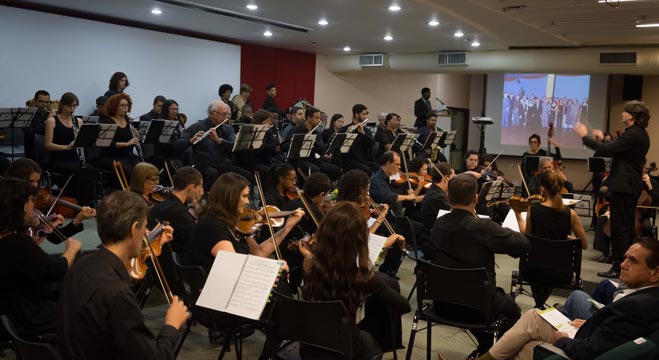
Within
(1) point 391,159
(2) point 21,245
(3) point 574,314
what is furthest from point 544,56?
(2) point 21,245

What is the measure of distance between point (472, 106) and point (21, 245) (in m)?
15.3

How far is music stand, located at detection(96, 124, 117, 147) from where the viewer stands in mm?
6559

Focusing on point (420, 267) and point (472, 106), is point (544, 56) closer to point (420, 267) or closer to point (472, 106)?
point (472, 106)

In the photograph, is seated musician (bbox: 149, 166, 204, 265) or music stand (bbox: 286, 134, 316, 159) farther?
music stand (bbox: 286, 134, 316, 159)

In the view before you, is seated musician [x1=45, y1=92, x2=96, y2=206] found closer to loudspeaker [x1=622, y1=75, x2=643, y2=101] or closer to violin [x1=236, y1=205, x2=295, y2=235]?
violin [x1=236, y1=205, x2=295, y2=235]

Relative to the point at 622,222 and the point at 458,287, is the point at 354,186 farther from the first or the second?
the point at 622,222

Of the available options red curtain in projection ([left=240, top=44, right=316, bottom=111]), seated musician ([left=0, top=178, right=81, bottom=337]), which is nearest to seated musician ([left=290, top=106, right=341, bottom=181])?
red curtain in projection ([left=240, top=44, right=316, bottom=111])

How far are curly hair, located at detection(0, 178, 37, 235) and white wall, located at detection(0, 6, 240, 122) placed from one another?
7246mm

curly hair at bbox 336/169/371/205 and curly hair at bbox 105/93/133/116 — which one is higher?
curly hair at bbox 105/93/133/116

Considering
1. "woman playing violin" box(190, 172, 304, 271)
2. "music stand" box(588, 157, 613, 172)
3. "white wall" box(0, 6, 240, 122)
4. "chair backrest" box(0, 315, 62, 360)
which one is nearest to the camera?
"chair backrest" box(0, 315, 62, 360)

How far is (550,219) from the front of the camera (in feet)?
15.2

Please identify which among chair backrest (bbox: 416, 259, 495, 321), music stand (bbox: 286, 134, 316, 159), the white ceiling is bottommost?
chair backrest (bbox: 416, 259, 495, 321)

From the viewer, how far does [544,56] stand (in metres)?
12.3

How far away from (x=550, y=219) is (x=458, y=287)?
157cm
